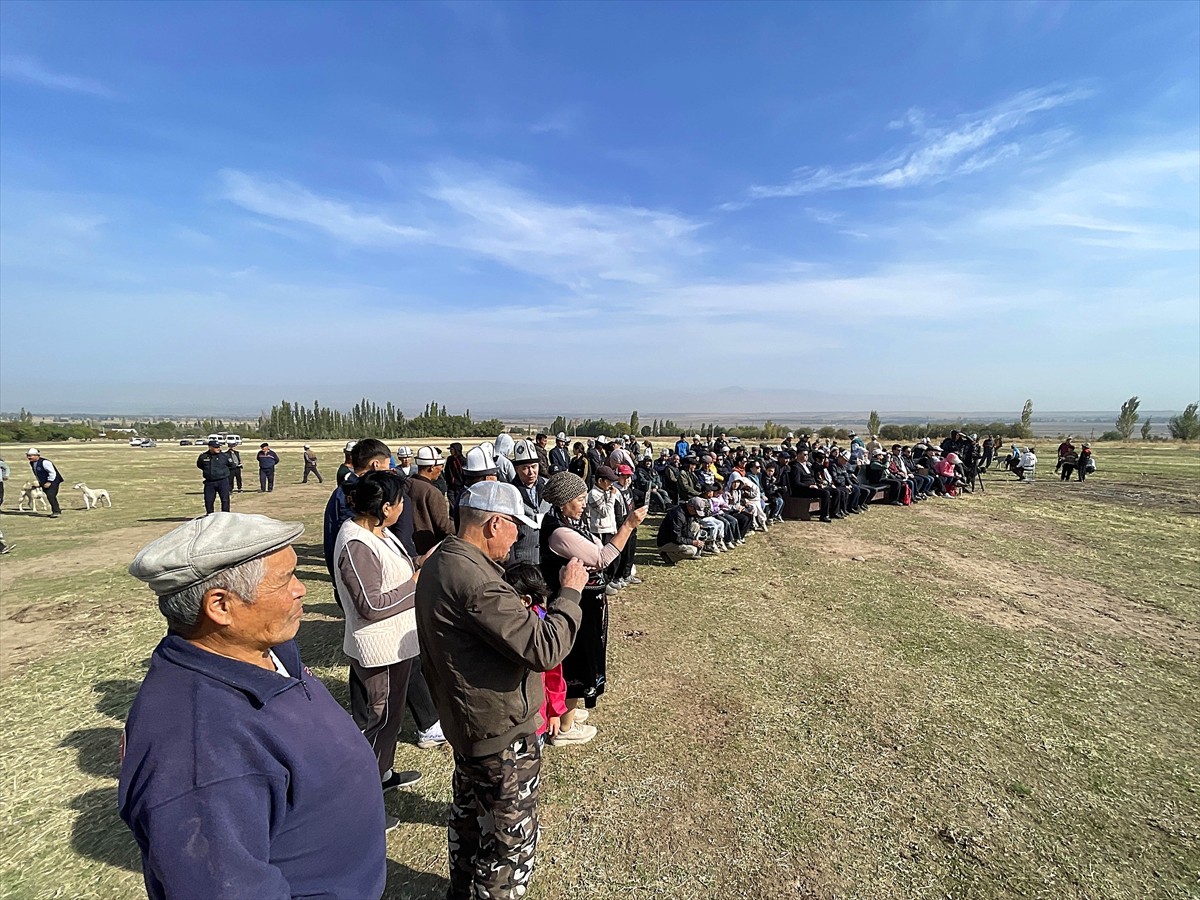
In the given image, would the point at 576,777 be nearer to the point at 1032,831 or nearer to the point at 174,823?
the point at 1032,831

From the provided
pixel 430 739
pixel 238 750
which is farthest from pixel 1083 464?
pixel 238 750

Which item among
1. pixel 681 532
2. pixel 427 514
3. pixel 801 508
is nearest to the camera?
pixel 427 514

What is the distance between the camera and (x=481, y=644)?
2.17m

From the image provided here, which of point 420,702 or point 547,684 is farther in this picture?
point 420,702

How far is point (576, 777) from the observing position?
3.69m

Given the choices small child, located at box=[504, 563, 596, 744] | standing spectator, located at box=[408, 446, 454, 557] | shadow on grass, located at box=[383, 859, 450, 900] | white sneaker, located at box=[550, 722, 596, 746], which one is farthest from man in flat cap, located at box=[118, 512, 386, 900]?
standing spectator, located at box=[408, 446, 454, 557]

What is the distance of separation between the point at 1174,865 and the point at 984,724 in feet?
4.36

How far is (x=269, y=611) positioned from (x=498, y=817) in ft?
5.13

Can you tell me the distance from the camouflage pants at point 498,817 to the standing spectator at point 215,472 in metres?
10.9

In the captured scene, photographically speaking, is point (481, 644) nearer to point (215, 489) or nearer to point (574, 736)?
point (574, 736)

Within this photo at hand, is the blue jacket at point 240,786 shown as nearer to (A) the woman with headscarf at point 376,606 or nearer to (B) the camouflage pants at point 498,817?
(B) the camouflage pants at point 498,817

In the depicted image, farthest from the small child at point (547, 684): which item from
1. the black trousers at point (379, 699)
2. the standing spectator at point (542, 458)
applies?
the standing spectator at point (542, 458)

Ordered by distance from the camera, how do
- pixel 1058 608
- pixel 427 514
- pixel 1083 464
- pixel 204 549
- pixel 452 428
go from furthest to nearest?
pixel 452 428, pixel 1083 464, pixel 1058 608, pixel 427 514, pixel 204 549

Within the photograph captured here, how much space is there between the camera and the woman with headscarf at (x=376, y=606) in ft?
9.80
